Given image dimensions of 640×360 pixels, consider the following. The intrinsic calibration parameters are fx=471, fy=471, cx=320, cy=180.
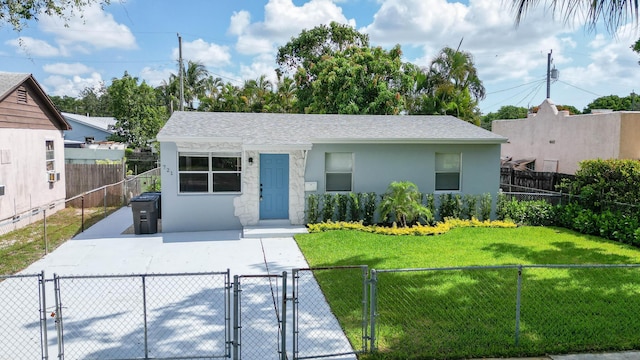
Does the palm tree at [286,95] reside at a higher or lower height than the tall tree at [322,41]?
lower

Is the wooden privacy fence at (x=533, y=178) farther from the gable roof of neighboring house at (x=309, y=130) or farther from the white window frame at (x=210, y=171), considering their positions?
the white window frame at (x=210, y=171)

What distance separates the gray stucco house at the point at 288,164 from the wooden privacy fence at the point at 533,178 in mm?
6437

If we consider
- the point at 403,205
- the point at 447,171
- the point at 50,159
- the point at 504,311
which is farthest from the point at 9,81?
the point at 504,311

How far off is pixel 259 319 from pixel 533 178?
58.6 ft

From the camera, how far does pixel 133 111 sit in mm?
31828

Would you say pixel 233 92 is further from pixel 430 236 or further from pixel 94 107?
pixel 94 107

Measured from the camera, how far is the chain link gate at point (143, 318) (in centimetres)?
563

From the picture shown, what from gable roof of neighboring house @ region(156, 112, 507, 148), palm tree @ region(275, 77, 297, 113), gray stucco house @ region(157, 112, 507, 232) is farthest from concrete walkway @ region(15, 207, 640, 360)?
palm tree @ region(275, 77, 297, 113)

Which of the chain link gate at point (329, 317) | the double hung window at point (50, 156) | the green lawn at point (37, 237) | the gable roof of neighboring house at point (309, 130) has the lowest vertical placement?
the chain link gate at point (329, 317)

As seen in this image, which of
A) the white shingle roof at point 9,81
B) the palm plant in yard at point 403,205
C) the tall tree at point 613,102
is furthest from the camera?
the tall tree at point 613,102

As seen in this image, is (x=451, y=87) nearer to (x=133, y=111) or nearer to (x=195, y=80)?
(x=133, y=111)

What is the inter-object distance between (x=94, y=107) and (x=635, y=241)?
231 ft

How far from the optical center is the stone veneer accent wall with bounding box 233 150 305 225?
43.3ft

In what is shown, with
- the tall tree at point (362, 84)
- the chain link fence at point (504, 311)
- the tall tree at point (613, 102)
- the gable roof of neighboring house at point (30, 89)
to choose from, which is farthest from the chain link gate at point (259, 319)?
the tall tree at point (613, 102)
